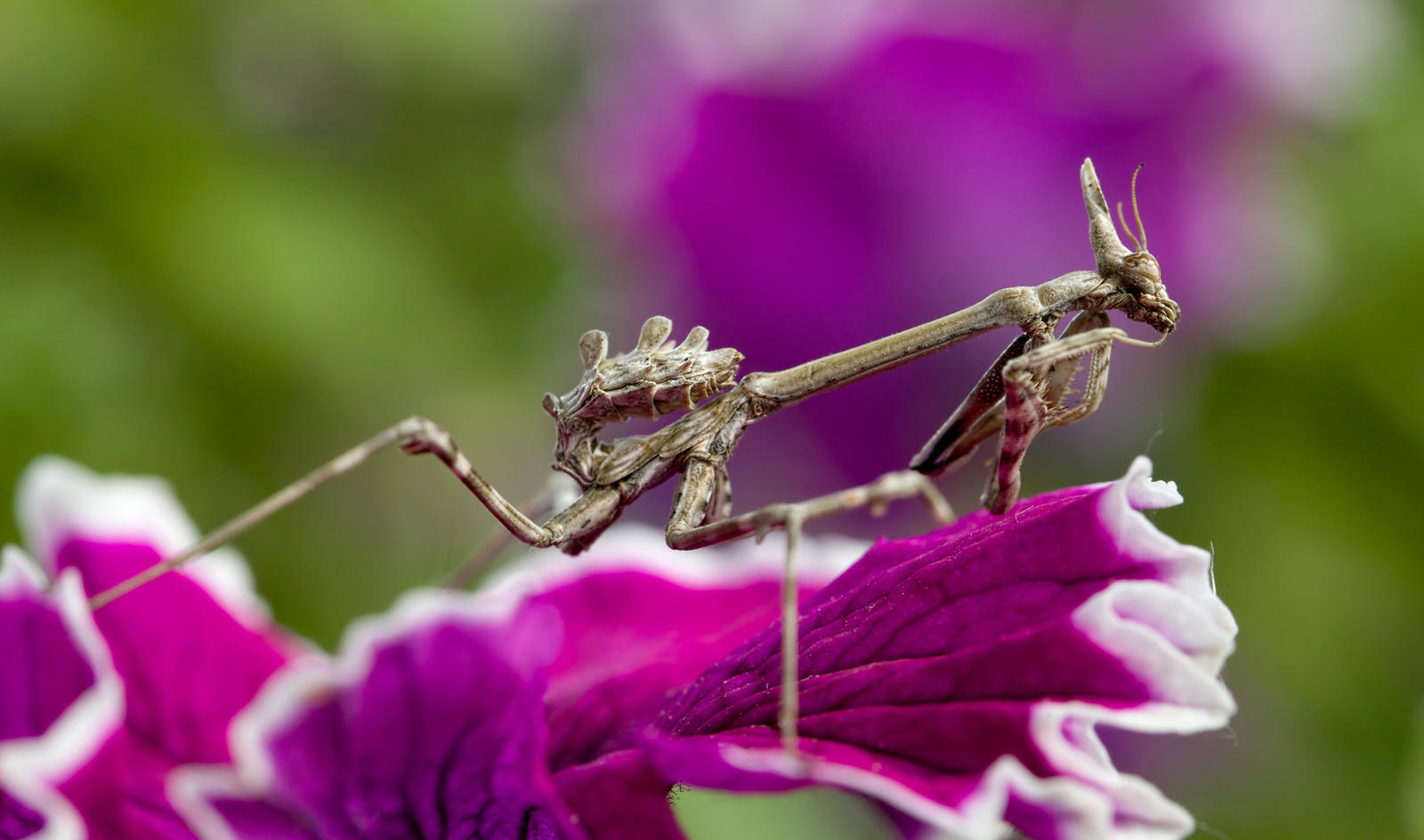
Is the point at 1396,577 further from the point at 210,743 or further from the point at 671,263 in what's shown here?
the point at 210,743

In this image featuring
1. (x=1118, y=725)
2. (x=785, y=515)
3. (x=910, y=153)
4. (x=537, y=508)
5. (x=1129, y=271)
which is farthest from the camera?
(x=910, y=153)

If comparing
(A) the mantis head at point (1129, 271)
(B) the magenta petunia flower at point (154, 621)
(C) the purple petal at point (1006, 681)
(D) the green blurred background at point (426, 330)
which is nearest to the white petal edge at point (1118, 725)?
(C) the purple petal at point (1006, 681)

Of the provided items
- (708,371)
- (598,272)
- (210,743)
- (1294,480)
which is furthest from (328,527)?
(1294,480)

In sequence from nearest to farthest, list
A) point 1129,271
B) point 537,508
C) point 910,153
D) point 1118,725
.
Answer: point 1118,725
point 1129,271
point 537,508
point 910,153

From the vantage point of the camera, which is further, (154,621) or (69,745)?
(154,621)

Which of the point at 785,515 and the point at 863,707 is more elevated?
the point at 785,515

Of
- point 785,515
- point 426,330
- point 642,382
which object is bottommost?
point 785,515

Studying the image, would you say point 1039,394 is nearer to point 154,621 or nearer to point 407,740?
point 407,740

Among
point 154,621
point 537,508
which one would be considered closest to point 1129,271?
point 537,508
